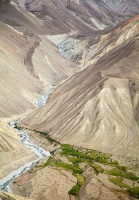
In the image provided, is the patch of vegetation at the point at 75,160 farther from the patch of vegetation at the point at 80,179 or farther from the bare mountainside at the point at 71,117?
the patch of vegetation at the point at 80,179

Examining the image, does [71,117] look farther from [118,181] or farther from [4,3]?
[4,3]

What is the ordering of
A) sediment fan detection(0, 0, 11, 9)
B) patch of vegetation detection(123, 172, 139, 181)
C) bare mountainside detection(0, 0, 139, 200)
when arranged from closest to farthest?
bare mountainside detection(0, 0, 139, 200), patch of vegetation detection(123, 172, 139, 181), sediment fan detection(0, 0, 11, 9)

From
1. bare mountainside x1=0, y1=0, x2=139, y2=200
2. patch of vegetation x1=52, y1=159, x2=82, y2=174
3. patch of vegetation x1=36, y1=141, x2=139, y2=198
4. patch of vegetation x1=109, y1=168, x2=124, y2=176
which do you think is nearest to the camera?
patch of vegetation x1=36, y1=141, x2=139, y2=198

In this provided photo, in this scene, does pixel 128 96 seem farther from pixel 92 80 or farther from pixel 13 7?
pixel 13 7

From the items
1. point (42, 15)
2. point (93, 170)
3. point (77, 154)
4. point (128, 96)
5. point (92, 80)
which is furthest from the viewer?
point (42, 15)

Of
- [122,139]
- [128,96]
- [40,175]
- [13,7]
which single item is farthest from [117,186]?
[13,7]

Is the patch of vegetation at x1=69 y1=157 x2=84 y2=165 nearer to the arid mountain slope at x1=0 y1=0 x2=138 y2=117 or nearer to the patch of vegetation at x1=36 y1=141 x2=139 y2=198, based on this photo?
the patch of vegetation at x1=36 y1=141 x2=139 y2=198

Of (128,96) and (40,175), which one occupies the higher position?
(128,96)

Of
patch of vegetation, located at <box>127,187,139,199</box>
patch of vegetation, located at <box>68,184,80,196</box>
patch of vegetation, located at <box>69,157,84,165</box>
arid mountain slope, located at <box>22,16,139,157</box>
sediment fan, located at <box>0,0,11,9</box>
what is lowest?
patch of vegetation, located at <box>127,187,139,199</box>

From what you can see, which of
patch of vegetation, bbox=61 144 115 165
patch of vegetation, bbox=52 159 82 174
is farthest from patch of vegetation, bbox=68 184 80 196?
patch of vegetation, bbox=61 144 115 165
